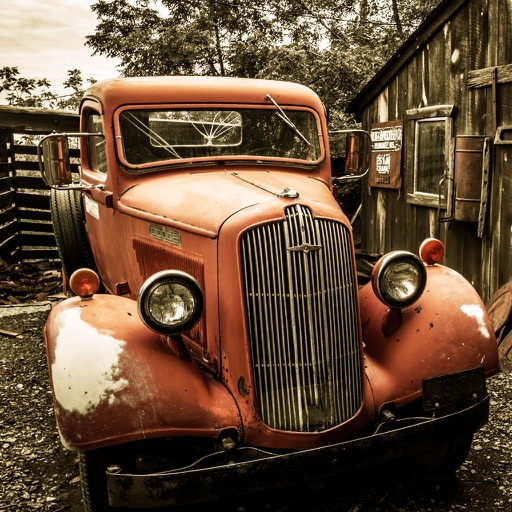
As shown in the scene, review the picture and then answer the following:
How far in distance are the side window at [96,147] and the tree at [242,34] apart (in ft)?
29.2

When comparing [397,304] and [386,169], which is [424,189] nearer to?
[386,169]

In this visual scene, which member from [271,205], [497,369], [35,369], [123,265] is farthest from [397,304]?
[35,369]

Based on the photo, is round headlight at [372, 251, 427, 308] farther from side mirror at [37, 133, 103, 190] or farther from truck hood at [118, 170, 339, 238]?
side mirror at [37, 133, 103, 190]

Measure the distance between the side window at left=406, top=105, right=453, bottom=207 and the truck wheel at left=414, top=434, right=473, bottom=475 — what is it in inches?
148

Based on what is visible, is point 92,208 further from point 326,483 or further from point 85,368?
point 326,483

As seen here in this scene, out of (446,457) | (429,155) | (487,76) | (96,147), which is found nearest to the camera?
(446,457)

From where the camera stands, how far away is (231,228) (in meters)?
2.73

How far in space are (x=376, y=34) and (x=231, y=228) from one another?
14.9 m

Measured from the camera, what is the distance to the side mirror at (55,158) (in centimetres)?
379

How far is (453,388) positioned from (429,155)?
487 cm

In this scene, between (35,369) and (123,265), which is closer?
(123,265)

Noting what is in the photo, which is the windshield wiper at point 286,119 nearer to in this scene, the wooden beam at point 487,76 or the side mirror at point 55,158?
the side mirror at point 55,158

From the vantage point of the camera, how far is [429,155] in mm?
7273

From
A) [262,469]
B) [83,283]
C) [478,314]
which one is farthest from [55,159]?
[478,314]
